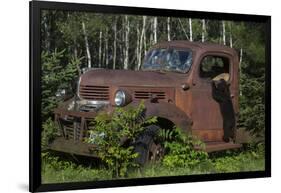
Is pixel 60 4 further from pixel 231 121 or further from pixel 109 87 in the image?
pixel 231 121

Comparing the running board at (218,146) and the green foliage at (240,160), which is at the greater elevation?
the running board at (218,146)

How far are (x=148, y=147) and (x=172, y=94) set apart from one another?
72 cm

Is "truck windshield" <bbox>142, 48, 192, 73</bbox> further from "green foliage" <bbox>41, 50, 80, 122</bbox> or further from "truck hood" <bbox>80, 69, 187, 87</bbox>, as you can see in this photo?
"green foliage" <bbox>41, 50, 80, 122</bbox>

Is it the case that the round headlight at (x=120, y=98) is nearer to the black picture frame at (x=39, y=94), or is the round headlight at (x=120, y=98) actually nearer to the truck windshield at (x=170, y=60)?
the truck windshield at (x=170, y=60)

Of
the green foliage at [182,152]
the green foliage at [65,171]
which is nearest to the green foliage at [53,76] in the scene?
the green foliage at [65,171]

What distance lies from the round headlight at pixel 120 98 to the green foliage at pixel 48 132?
764mm

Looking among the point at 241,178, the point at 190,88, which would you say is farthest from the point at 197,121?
the point at 241,178

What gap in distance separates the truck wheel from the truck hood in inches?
21.5

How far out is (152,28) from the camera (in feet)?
29.7

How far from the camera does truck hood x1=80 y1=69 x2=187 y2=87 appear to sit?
872cm

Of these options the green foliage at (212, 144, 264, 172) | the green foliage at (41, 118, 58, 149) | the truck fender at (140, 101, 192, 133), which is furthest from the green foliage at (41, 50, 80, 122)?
the green foliage at (212, 144, 264, 172)

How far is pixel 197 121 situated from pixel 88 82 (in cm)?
152

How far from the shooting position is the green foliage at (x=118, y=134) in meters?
8.68


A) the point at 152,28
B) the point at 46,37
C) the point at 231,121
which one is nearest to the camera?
the point at 46,37
